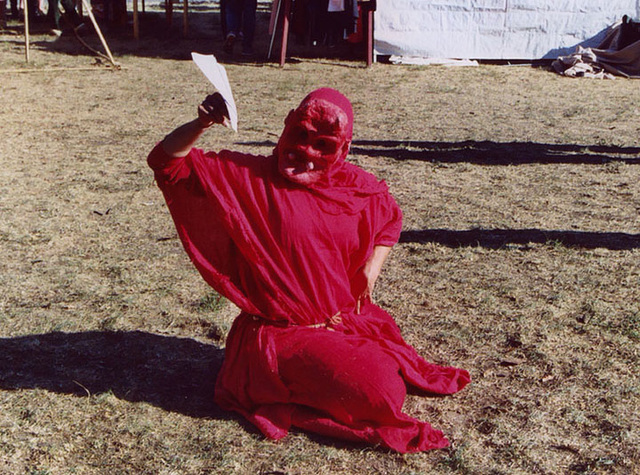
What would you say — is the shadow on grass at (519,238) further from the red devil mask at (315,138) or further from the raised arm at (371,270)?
the red devil mask at (315,138)

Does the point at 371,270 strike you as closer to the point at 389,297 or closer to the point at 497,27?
the point at 389,297

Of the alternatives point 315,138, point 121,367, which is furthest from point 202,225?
point 121,367

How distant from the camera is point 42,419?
3.04 meters

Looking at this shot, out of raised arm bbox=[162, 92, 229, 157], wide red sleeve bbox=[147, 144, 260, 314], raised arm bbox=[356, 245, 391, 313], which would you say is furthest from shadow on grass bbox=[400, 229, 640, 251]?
raised arm bbox=[162, 92, 229, 157]

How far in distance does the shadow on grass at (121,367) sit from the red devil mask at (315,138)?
0.99 m

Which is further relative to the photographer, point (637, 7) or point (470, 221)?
point (637, 7)

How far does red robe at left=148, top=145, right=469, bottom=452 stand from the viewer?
9.38 ft

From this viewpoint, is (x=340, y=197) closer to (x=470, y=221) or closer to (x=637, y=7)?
(x=470, y=221)

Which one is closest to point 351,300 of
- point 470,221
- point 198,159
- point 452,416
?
point 452,416

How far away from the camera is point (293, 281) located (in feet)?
9.64

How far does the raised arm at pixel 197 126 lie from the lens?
263 cm

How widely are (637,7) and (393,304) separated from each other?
10.6 m

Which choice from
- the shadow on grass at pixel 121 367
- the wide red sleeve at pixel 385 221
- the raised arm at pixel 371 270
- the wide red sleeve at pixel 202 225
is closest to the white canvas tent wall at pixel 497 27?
the shadow on grass at pixel 121 367

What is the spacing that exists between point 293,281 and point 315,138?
1.72 feet
